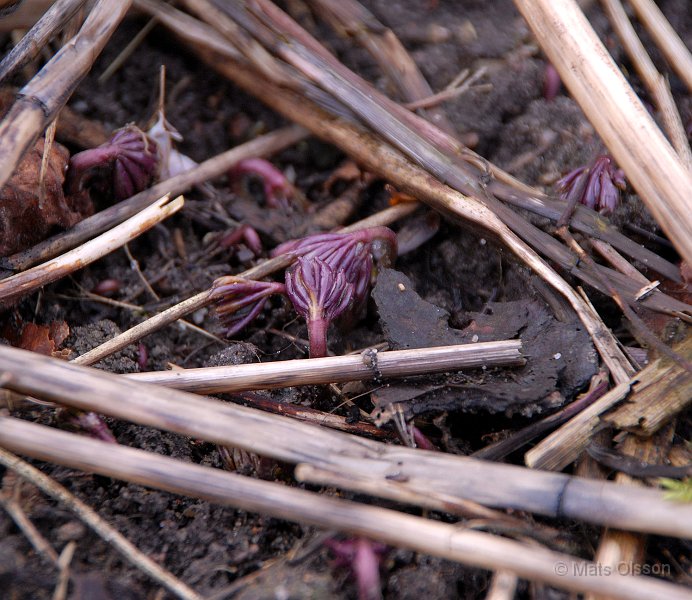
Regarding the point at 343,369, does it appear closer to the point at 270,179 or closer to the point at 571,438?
the point at 571,438

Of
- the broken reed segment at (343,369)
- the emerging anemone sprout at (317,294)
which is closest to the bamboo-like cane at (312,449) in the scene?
the broken reed segment at (343,369)

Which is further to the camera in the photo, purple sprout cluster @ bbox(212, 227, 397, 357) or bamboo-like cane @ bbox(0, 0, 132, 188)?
purple sprout cluster @ bbox(212, 227, 397, 357)

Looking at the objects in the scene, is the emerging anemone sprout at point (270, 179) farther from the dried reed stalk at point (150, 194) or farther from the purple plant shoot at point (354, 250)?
the purple plant shoot at point (354, 250)

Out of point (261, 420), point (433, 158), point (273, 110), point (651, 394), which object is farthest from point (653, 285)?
point (273, 110)

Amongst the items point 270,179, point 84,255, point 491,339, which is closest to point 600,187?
point 491,339

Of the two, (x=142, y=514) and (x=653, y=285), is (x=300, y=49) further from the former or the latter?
(x=142, y=514)

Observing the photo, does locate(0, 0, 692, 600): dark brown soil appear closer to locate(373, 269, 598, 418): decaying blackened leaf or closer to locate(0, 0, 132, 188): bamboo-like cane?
locate(373, 269, 598, 418): decaying blackened leaf

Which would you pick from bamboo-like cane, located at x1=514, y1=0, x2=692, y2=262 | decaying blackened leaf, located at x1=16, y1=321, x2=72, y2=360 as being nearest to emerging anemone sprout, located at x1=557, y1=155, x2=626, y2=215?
bamboo-like cane, located at x1=514, y1=0, x2=692, y2=262
